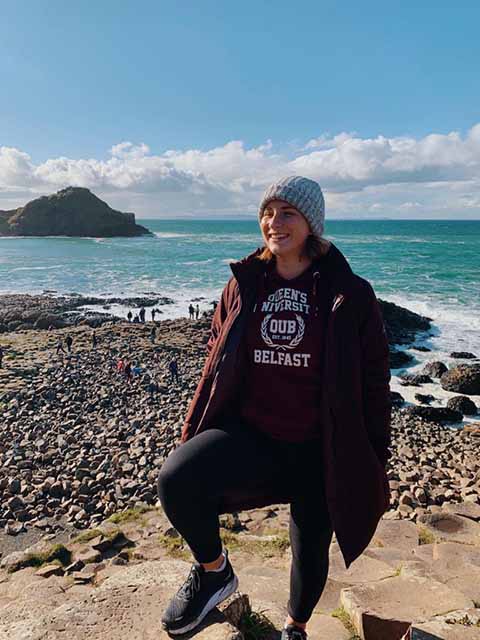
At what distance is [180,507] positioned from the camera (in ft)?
8.32

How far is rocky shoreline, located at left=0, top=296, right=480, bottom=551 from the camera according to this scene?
7.52 meters

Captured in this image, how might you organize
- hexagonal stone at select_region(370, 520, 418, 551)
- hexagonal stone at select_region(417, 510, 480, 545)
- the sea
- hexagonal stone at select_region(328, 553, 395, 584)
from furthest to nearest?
the sea → hexagonal stone at select_region(417, 510, 480, 545) → hexagonal stone at select_region(370, 520, 418, 551) → hexagonal stone at select_region(328, 553, 395, 584)

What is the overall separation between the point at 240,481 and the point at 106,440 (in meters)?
9.20

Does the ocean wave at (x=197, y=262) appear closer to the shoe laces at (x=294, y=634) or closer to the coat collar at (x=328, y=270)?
the coat collar at (x=328, y=270)

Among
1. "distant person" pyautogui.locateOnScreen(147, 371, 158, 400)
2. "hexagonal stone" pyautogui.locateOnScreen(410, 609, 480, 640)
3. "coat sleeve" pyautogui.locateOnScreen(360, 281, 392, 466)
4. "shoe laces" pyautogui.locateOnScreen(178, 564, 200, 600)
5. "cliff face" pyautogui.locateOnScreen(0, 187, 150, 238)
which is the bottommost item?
"distant person" pyautogui.locateOnScreen(147, 371, 158, 400)

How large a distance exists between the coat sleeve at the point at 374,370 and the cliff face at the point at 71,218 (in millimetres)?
130910

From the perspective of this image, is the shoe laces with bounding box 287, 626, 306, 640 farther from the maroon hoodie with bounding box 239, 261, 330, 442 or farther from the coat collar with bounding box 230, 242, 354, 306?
the coat collar with bounding box 230, 242, 354, 306

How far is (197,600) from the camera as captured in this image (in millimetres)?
2812

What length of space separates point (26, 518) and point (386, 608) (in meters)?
5.94

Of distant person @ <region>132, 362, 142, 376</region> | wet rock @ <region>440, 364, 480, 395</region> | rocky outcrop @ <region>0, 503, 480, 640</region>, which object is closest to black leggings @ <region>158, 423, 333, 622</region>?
rocky outcrop @ <region>0, 503, 480, 640</region>

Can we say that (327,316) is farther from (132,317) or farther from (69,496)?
(132,317)

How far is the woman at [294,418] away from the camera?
8.20 feet

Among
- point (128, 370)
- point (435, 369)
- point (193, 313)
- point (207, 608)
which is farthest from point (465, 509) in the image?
point (193, 313)

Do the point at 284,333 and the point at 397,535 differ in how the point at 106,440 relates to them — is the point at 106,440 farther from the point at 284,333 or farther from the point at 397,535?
the point at 284,333
